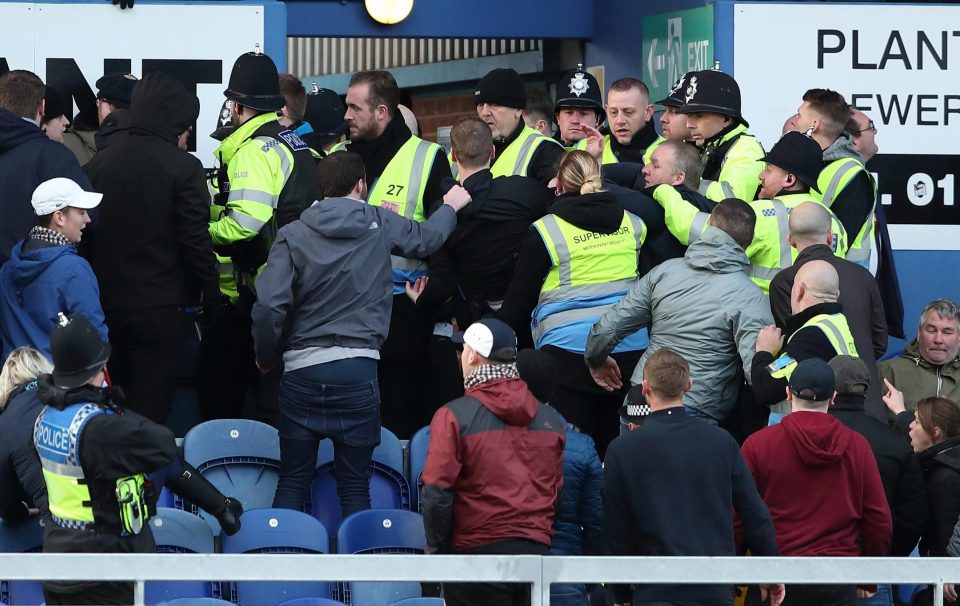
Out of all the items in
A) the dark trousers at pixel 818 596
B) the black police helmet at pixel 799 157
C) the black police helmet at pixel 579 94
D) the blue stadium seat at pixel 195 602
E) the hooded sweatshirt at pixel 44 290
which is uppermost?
the black police helmet at pixel 579 94

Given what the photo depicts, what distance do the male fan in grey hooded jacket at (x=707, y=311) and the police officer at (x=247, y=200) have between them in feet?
4.89

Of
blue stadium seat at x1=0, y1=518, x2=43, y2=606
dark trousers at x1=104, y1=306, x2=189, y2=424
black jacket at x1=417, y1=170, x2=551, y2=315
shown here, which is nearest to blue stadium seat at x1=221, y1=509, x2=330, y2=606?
blue stadium seat at x1=0, y1=518, x2=43, y2=606

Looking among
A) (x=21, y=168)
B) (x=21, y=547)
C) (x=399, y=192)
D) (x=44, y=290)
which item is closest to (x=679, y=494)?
(x=21, y=547)

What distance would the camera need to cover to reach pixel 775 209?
21.9 feet

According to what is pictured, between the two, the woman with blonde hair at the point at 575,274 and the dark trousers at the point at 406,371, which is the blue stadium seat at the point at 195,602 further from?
the dark trousers at the point at 406,371

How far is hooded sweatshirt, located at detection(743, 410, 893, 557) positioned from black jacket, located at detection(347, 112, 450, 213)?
7.23ft

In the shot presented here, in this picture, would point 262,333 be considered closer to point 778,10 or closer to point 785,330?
point 785,330

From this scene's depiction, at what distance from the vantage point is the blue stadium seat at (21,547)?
5.57 meters

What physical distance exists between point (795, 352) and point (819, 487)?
0.63 meters

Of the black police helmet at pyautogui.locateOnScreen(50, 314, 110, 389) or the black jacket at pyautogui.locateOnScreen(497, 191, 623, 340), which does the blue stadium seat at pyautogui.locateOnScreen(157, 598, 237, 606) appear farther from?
the black jacket at pyautogui.locateOnScreen(497, 191, 623, 340)

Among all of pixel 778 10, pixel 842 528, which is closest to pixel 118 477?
pixel 842 528

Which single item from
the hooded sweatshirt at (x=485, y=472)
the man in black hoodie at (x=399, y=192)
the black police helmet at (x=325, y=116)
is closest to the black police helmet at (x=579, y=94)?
the man in black hoodie at (x=399, y=192)

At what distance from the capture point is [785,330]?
237 inches

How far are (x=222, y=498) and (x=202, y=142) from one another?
2.94 metres
